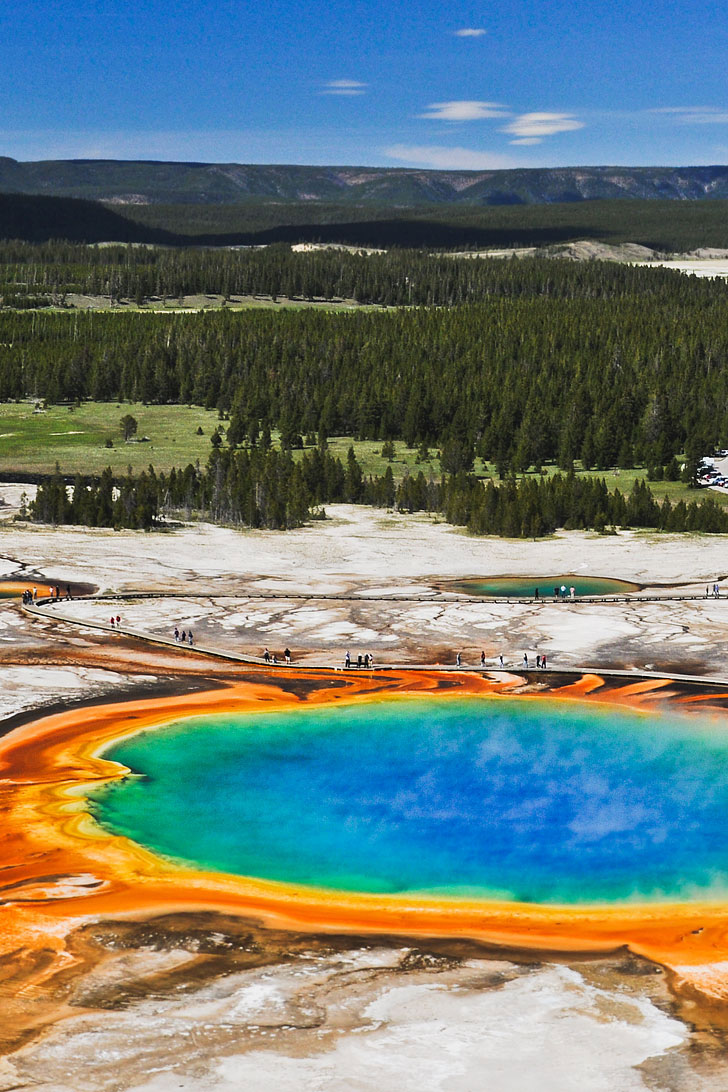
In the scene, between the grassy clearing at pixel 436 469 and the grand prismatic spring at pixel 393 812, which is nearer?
the grand prismatic spring at pixel 393 812

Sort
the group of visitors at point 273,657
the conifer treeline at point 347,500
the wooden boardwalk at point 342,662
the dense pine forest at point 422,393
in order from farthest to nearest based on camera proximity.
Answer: the dense pine forest at point 422,393, the conifer treeline at point 347,500, the group of visitors at point 273,657, the wooden boardwalk at point 342,662

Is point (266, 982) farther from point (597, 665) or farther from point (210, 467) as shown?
point (210, 467)

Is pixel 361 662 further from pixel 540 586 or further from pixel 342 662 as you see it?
pixel 540 586

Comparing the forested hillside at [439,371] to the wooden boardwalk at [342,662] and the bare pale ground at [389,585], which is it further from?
the wooden boardwalk at [342,662]

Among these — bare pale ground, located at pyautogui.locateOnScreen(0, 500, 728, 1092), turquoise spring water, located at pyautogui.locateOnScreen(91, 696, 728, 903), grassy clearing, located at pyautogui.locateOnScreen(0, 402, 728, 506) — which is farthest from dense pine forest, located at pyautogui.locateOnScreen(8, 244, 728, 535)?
bare pale ground, located at pyautogui.locateOnScreen(0, 500, 728, 1092)

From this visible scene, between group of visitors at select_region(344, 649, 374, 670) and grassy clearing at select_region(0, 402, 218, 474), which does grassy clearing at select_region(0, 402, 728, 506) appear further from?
group of visitors at select_region(344, 649, 374, 670)

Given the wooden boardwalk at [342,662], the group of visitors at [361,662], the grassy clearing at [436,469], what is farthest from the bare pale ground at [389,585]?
the grassy clearing at [436,469]
